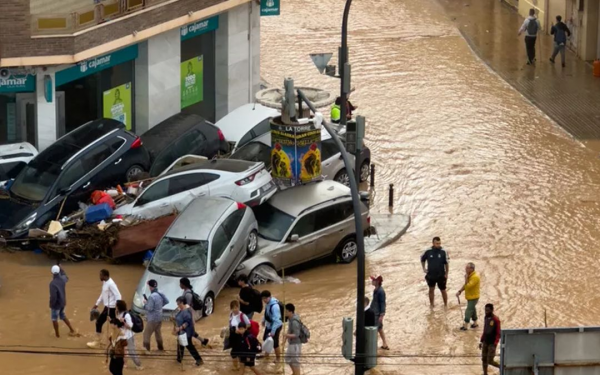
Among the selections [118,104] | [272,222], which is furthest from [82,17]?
[272,222]

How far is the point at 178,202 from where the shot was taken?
2897 centimetres

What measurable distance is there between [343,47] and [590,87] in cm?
1264

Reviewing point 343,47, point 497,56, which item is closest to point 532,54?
point 497,56

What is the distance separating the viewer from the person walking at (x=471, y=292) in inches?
985

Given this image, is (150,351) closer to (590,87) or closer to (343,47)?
(343,47)

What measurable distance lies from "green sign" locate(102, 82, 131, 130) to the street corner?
6.87 m

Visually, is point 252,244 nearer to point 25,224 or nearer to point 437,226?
point 25,224

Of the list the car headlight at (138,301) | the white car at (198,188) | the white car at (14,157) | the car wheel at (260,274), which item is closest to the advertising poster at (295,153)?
the white car at (198,188)

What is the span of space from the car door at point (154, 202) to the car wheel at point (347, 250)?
332 centimetres

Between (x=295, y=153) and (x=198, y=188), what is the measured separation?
2156 millimetres

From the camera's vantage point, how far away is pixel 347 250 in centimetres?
2898

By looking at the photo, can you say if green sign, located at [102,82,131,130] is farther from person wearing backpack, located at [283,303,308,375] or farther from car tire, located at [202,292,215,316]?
person wearing backpack, located at [283,303,308,375]

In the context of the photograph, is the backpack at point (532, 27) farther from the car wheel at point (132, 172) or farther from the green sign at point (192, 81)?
the car wheel at point (132, 172)

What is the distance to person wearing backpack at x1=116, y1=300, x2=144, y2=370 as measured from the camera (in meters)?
23.2
